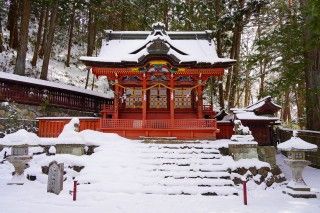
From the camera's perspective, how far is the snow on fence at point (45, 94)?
16547 millimetres

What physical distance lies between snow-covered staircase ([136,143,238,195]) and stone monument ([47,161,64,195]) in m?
2.93

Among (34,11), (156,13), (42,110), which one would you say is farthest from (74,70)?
(42,110)

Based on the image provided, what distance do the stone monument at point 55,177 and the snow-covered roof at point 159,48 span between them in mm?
7908

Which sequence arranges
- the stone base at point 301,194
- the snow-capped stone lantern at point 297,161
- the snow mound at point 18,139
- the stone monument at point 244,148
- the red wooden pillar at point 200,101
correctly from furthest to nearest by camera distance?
1. the red wooden pillar at point 200,101
2. the stone monument at point 244,148
3. the snow mound at point 18,139
4. the snow-capped stone lantern at point 297,161
5. the stone base at point 301,194

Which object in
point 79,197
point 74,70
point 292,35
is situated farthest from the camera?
point 74,70

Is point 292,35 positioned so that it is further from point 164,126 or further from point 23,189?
point 23,189

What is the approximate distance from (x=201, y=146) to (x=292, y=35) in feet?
24.6

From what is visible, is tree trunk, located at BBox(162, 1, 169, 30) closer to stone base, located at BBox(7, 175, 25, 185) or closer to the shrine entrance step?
the shrine entrance step

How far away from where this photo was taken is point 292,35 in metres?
15.4

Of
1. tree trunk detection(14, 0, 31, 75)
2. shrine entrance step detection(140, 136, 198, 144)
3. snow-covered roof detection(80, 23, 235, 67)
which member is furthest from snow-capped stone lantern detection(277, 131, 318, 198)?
tree trunk detection(14, 0, 31, 75)

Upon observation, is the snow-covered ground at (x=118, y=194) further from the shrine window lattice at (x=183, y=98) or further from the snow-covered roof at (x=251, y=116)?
the shrine window lattice at (x=183, y=98)

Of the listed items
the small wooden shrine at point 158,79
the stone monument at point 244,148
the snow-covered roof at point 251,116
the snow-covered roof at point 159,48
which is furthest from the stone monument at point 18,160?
the snow-covered roof at point 251,116

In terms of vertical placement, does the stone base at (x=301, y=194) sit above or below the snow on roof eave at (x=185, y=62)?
below

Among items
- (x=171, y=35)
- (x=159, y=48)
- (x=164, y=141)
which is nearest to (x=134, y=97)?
(x=159, y=48)
